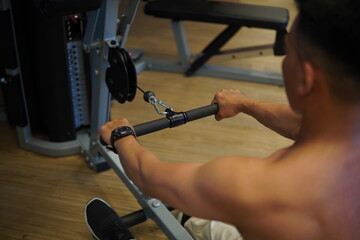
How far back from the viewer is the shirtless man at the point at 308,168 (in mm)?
756

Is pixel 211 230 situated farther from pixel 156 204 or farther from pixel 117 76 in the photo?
pixel 117 76

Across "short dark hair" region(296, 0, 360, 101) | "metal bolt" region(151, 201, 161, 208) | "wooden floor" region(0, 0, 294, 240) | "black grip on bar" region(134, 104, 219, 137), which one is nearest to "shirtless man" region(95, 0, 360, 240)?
"short dark hair" region(296, 0, 360, 101)

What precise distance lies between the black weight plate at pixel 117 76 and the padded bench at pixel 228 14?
1.29 metres

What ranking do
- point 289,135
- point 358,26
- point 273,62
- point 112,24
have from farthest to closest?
point 273,62, point 112,24, point 289,135, point 358,26

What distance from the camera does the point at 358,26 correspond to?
2.33 feet

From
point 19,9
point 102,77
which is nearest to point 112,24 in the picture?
point 102,77

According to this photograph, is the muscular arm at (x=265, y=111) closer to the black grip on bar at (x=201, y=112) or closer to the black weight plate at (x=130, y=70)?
the black grip on bar at (x=201, y=112)

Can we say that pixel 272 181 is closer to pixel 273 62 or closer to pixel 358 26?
pixel 358 26

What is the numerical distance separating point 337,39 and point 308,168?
260mm

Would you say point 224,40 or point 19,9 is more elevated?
point 19,9

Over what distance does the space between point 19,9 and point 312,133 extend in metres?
1.70

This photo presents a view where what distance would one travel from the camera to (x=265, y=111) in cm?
134

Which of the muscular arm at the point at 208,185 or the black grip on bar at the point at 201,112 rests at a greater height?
the muscular arm at the point at 208,185

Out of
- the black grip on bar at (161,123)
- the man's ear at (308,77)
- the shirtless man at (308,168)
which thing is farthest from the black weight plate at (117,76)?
the man's ear at (308,77)
